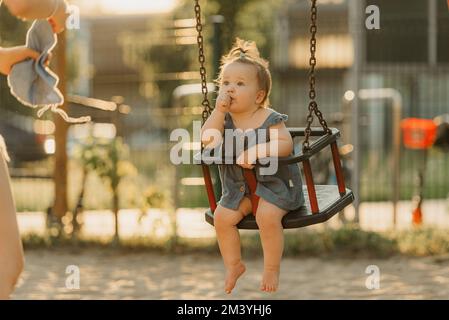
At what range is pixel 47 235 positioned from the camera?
915cm

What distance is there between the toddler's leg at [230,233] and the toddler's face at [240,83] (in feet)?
1.28

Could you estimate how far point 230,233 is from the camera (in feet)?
12.4

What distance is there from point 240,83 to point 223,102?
11cm

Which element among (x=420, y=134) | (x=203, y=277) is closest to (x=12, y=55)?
(x=203, y=277)

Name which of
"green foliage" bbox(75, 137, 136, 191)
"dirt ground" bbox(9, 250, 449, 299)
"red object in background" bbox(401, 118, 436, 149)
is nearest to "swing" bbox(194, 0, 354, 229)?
"dirt ground" bbox(9, 250, 449, 299)

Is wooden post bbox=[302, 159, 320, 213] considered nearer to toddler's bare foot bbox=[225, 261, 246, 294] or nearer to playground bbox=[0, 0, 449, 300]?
playground bbox=[0, 0, 449, 300]

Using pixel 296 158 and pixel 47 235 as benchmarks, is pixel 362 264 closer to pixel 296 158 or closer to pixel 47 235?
pixel 47 235

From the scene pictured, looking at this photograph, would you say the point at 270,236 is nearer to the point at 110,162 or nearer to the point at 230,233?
the point at 230,233

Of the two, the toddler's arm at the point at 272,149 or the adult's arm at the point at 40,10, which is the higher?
the adult's arm at the point at 40,10

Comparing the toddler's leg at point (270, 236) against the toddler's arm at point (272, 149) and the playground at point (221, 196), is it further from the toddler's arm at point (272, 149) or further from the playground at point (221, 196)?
the toddler's arm at point (272, 149)

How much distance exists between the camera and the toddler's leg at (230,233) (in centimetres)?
378

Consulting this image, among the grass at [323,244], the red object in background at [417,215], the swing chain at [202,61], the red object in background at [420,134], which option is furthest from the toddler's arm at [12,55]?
the red object in background at [420,134]
